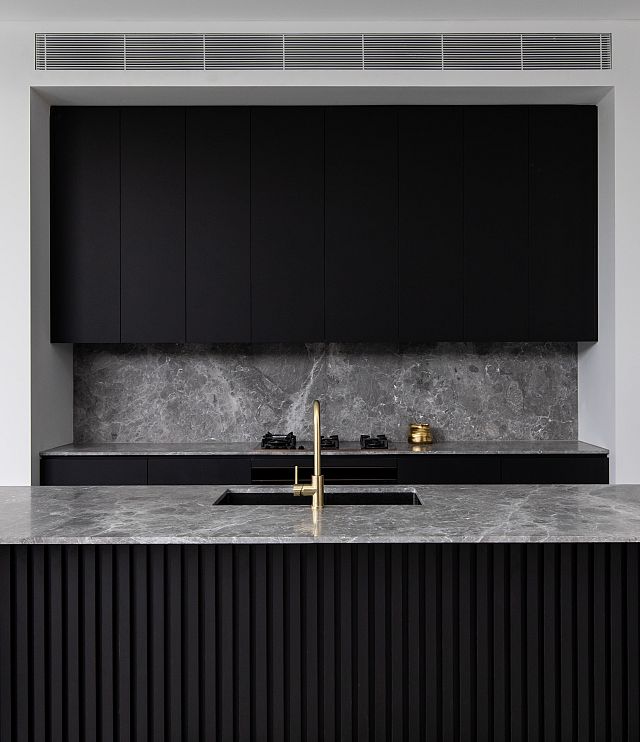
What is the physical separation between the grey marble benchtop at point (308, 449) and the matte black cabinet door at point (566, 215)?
694 mm

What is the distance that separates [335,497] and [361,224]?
2.11m

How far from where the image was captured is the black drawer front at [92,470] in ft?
13.3

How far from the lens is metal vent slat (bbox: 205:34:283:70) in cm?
398

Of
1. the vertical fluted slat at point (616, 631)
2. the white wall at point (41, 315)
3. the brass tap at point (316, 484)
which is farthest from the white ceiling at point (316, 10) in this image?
the vertical fluted slat at point (616, 631)

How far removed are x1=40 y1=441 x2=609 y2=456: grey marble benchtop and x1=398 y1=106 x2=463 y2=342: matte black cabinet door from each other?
67 cm

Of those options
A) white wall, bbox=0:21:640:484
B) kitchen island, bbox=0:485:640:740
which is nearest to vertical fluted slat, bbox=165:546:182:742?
kitchen island, bbox=0:485:640:740

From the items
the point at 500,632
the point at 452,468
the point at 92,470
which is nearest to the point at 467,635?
the point at 500,632

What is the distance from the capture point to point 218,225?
4281 millimetres

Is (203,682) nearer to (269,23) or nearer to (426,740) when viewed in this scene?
(426,740)

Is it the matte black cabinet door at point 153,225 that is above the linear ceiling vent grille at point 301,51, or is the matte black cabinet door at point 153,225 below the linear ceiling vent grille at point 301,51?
below

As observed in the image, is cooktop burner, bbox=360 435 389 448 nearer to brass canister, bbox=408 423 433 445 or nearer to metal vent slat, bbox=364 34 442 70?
brass canister, bbox=408 423 433 445

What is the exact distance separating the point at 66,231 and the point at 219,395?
1.38 m

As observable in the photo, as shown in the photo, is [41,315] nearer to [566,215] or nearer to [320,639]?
[320,639]

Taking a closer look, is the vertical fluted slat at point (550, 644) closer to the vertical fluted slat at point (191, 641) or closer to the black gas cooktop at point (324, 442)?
the vertical fluted slat at point (191, 641)
